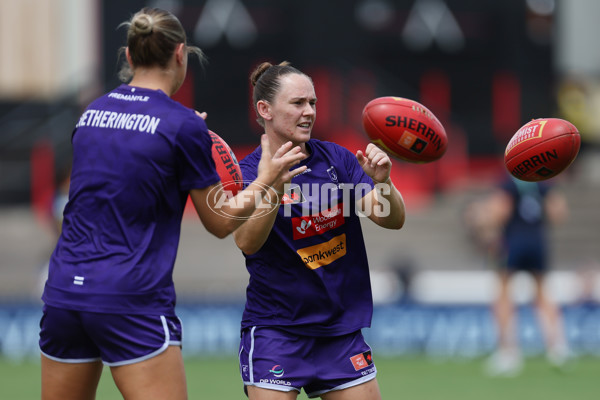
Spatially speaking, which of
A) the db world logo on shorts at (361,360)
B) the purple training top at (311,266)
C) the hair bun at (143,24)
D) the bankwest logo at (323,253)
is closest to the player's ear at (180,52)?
the hair bun at (143,24)

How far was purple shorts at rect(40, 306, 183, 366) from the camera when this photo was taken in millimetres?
3447

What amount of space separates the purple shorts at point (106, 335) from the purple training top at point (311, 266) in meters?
0.81

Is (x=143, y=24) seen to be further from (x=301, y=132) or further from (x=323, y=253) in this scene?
(x=323, y=253)

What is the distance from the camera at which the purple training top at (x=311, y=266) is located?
4.25 metres

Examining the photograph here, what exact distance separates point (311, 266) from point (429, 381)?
4.91m

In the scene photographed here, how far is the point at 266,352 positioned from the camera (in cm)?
421

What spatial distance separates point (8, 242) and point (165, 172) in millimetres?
12906

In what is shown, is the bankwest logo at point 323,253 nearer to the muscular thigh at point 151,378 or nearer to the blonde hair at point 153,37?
the muscular thigh at point 151,378

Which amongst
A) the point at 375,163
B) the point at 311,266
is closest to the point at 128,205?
the point at 311,266

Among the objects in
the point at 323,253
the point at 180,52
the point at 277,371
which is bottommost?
the point at 277,371

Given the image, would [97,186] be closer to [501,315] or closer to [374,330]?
[501,315]

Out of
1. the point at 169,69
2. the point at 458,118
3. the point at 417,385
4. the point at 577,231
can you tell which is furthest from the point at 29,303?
the point at 458,118

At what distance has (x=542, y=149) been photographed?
15.1 ft

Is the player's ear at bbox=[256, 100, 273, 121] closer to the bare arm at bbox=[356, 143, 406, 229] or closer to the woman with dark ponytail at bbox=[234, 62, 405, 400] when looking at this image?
the woman with dark ponytail at bbox=[234, 62, 405, 400]
